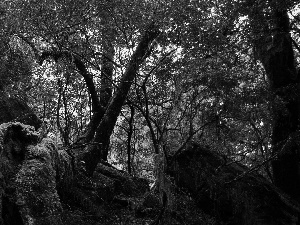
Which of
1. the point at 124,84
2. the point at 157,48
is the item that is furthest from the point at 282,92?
the point at 124,84

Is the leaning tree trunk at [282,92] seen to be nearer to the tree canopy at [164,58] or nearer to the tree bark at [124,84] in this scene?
the tree canopy at [164,58]

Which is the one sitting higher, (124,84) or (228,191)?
(124,84)

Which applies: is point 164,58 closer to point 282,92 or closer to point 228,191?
point 282,92

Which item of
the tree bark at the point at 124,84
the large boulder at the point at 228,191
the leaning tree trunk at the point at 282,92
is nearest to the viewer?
the large boulder at the point at 228,191

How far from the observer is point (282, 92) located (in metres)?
9.87

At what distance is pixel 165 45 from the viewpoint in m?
9.73

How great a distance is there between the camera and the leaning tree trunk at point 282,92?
8970 millimetres

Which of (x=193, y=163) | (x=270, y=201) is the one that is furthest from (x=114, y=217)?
(x=270, y=201)

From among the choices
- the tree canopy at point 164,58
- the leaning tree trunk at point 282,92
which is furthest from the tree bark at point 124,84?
the leaning tree trunk at point 282,92

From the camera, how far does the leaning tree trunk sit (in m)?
8.97

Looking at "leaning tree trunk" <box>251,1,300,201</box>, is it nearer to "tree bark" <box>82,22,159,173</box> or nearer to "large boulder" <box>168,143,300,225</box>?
"large boulder" <box>168,143,300,225</box>

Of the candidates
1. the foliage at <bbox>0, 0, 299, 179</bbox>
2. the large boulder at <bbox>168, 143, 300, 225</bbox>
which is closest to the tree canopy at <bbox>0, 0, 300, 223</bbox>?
the foliage at <bbox>0, 0, 299, 179</bbox>

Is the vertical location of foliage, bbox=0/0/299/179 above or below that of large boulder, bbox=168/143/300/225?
above

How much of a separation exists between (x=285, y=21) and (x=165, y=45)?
365cm
